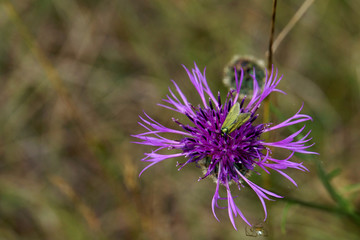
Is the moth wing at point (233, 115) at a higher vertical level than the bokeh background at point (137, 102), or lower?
higher

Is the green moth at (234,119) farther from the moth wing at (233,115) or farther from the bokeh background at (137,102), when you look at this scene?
the bokeh background at (137,102)

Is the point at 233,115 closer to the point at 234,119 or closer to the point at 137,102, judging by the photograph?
the point at 234,119

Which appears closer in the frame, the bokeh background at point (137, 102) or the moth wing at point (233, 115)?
the moth wing at point (233, 115)

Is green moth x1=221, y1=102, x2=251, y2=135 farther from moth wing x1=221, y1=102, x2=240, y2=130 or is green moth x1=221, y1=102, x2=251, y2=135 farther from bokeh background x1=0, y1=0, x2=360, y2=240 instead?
bokeh background x1=0, y1=0, x2=360, y2=240

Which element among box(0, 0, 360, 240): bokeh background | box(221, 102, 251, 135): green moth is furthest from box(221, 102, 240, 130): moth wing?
box(0, 0, 360, 240): bokeh background

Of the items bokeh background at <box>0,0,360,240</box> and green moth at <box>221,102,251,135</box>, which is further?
bokeh background at <box>0,0,360,240</box>

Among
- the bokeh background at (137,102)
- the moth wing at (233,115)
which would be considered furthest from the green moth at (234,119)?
the bokeh background at (137,102)
